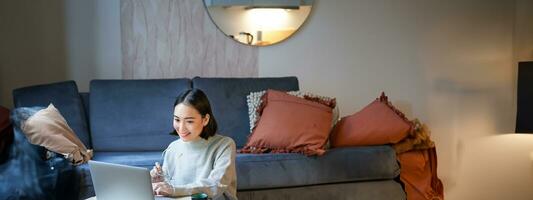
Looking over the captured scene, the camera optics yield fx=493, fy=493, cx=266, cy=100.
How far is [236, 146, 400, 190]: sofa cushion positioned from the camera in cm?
255

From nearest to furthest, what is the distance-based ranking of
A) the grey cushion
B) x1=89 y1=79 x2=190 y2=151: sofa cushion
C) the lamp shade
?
the grey cushion, x1=89 y1=79 x2=190 y2=151: sofa cushion, the lamp shade

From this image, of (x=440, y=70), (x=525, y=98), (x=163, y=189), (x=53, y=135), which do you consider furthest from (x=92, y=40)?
(x=525, y=98)

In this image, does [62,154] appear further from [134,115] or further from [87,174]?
[134,115]

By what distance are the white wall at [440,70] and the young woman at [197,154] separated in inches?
68.0

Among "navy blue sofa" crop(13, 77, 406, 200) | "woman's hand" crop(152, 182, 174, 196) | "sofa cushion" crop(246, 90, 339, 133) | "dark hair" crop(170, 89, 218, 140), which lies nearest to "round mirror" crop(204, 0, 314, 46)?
"navy blue sofa" crop(13, 77, 406, 200)

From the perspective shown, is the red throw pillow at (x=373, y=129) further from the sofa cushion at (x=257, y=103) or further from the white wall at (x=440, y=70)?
the white wall at (x=440, y=70)

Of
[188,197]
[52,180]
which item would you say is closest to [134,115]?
[52,180]

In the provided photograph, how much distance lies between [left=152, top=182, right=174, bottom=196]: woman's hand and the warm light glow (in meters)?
2.00

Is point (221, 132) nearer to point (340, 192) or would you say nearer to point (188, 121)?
point (340, 192)

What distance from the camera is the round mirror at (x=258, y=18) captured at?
3.36 m

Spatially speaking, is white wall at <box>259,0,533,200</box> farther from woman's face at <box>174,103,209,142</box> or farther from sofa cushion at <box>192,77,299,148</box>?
woman's face at <box>174,103,209,142</box>

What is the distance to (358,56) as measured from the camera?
3.57 m

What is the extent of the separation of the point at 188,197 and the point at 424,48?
8.36 ft

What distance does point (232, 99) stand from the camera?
306 cm
